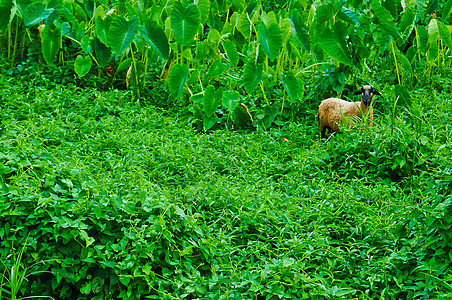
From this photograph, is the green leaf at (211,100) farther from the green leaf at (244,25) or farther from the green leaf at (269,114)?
the green leaf at (244,25)

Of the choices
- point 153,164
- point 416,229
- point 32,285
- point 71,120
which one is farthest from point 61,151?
point 416,229

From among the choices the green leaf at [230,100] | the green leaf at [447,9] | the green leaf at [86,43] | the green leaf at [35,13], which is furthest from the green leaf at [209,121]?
the green leaf at [447,9]

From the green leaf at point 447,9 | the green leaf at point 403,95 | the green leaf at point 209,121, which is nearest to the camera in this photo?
the green leaf at point 403,95

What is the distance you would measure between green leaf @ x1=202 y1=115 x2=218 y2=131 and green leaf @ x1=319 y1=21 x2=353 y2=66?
112 centimetres

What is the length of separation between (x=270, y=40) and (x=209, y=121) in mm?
869

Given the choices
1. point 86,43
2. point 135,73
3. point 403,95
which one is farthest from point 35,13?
point 403,95

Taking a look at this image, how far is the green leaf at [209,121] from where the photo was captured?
4.08m

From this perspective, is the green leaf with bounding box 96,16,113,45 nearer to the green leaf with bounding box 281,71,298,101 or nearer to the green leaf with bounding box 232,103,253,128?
the green leaf with bounding box 232,103,253,128

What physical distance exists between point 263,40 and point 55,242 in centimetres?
256

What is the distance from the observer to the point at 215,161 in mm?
3447

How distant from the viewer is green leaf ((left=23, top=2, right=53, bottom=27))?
4562 millimetres

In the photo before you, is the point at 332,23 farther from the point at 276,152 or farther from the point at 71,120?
the point at 71,120

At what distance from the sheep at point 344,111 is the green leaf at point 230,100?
2.33 feet

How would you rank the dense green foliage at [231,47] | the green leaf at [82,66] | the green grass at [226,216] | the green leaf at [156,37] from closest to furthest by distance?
1. the green grass at [226,216]
2. the dense green foliage at [231,47]
3. the green leaf at [156,37]
4. the green leaf at [82,66]
